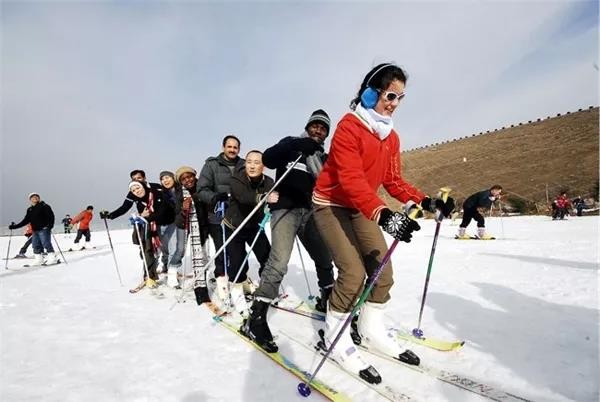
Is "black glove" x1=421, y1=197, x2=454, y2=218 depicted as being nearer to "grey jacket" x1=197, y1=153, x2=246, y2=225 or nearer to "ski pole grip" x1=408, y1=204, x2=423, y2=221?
"ski pole grip" x1=408, y1=204, x2=423, y2=221

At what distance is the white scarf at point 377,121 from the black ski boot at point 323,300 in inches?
87.6

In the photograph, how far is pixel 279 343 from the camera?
359 cm

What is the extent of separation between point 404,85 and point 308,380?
2.48 meters

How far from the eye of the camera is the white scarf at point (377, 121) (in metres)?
2.90

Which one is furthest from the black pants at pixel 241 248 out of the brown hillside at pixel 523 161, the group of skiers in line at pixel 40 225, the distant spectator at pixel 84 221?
the brown hillside at pixel 523 161

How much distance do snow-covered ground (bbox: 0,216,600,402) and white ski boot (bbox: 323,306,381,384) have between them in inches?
4.0

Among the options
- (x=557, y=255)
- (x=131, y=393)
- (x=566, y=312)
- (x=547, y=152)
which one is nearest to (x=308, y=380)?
(x=131, y=393)

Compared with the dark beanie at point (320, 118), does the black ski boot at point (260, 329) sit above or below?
below

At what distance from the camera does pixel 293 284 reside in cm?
664

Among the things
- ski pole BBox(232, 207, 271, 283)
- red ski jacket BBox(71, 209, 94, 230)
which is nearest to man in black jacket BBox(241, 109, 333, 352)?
ski pole BBox(232, 207, 271, 283)

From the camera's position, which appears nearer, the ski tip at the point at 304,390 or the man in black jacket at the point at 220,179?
the ski tip at the point at 304,390

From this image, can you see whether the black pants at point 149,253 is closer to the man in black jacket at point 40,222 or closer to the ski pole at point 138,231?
the ski pole at point 138,231

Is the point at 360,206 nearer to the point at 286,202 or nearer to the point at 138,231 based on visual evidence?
the point at 286,202

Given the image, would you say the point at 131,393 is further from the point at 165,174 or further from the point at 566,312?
the point at 165,174
